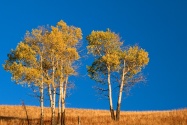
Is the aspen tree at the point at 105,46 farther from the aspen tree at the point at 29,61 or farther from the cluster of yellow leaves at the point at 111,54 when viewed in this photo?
the aspen tree at the point at 29,61

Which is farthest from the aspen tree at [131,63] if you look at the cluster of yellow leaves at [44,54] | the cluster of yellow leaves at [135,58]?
the cluster of yellow leaves at [44,54]

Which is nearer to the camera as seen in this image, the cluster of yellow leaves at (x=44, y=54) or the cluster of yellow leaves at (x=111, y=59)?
the cluster of yellow leaves at (x=44, y=54)

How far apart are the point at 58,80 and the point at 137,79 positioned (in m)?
12.3

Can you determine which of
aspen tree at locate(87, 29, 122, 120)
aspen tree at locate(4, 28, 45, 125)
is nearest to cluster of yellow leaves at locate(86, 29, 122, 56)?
aspen tree at locate(87, 29, 122, 120)

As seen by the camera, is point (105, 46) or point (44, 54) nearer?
point (44, 54)

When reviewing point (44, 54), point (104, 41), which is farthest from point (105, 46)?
point (44, 54)

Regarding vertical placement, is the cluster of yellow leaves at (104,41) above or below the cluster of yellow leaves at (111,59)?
above

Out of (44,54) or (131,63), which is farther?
(131,63)

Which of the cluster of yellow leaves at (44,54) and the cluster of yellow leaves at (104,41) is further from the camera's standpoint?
the cluster of yellow leaves at (104,41)

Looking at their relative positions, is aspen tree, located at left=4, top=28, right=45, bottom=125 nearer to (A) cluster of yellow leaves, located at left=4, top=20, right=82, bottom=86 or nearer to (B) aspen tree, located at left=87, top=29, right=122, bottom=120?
(A) cluster of yellow leaves, located at left=4, top=20, right=82, bottom=86

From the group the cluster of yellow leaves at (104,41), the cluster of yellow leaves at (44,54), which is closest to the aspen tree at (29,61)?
the cluster of yellow leaves at (44,54)

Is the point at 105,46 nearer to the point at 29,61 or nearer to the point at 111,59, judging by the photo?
the point at 111,59

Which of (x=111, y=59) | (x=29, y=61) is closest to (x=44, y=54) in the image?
(x=29, y=61)

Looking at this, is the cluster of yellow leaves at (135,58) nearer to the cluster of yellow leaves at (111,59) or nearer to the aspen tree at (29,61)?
the cluster of yellow leaves at (111,59)
